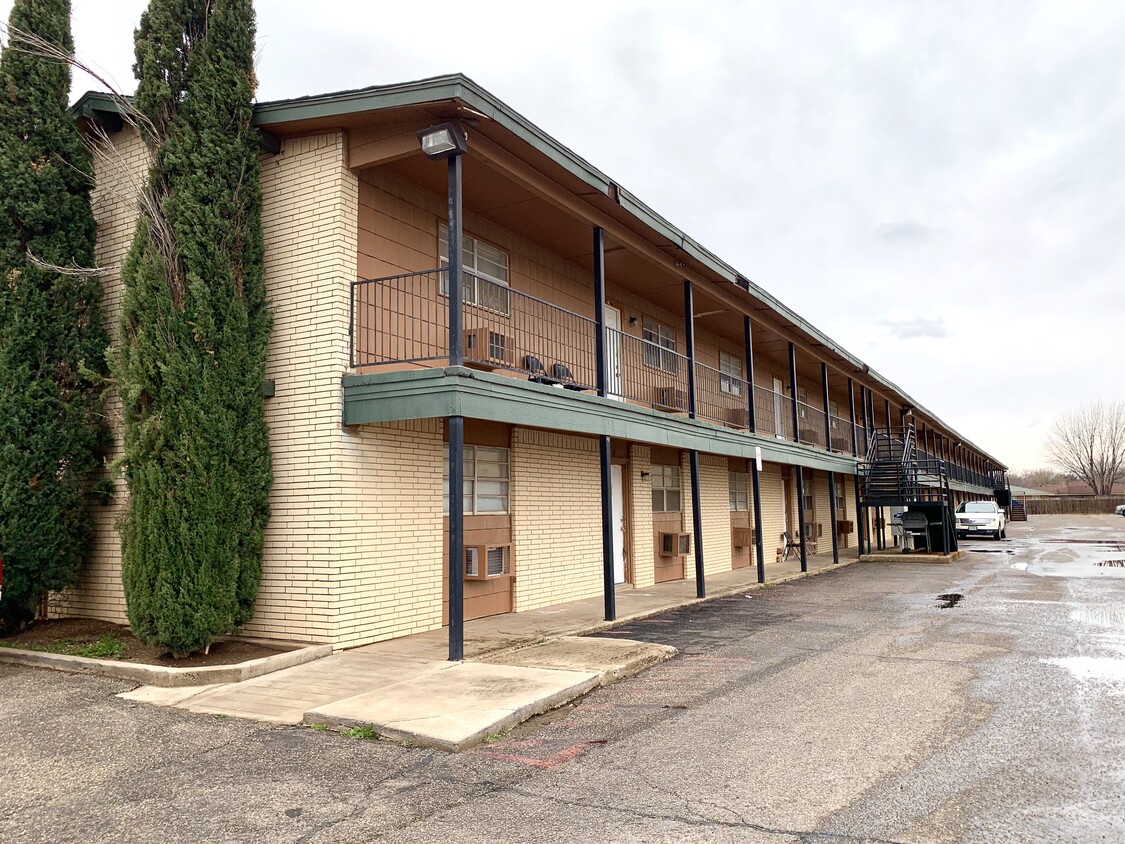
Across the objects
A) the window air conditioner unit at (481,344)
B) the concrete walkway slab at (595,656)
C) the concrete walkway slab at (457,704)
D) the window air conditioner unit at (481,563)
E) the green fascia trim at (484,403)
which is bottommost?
the concrete walkway slab at (457,704)

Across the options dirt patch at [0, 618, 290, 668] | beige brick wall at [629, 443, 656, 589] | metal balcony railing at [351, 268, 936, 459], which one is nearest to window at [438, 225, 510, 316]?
metal balcony railing at [351, 268, 936, 459]

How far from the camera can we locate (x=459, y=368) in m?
7.84

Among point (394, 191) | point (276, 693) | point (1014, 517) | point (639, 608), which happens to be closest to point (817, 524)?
point (639, 608)

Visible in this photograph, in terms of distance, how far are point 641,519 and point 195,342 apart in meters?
8.84

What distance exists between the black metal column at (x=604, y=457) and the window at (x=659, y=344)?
4.49 m

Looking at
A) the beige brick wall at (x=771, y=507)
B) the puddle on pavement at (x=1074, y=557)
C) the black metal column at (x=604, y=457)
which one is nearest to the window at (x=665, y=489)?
the black metal column at (x=604, y=457)

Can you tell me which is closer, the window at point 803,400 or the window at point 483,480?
the window at point 483,480

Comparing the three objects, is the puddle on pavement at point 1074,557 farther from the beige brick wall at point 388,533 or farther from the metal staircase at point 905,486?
the beige brick wall at point 388,533

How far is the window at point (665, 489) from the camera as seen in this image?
15.4m

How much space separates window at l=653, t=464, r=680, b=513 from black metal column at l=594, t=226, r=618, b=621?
4464 millimetres

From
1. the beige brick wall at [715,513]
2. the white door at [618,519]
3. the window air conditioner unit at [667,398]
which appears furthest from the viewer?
the beige brick wall at [715,513]

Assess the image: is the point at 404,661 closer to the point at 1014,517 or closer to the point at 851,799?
the point at 851,799

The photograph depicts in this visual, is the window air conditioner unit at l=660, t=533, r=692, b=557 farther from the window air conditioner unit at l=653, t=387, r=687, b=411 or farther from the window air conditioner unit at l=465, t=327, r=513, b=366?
the window air conditioner unit at l=465, t=327, r=513, b=366

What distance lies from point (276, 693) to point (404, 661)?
1336mm
